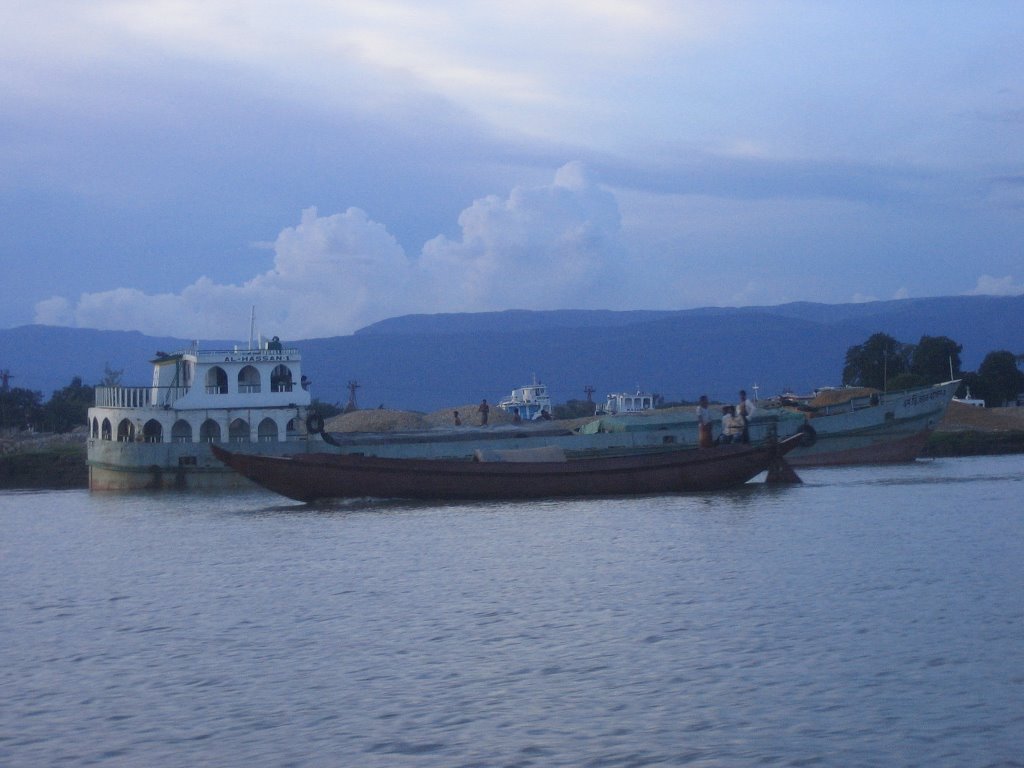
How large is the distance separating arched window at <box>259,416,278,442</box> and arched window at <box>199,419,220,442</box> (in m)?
1.41

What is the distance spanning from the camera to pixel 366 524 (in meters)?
27.1

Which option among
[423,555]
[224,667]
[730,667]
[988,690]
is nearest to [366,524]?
[423,555]

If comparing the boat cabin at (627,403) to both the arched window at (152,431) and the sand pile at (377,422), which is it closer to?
the sand pile at (377,422)

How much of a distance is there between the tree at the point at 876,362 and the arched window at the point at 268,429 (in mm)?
47121

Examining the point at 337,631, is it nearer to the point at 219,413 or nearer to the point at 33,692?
the point at 33,692

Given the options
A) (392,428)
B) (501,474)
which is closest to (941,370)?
(392,428)

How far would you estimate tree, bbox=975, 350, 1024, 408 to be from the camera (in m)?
75.2

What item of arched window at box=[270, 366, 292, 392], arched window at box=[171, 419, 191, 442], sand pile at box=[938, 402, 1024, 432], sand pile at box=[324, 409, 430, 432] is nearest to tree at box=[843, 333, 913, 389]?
sand pile at box=[938, 402, 1024, 432]

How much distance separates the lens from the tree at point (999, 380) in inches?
2963

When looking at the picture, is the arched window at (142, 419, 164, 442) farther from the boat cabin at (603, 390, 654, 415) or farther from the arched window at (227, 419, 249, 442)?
the boat cabin at (603, 390, 654, 415)

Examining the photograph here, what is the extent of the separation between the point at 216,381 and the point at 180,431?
6.35 ft

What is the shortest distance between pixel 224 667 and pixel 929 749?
715 cm

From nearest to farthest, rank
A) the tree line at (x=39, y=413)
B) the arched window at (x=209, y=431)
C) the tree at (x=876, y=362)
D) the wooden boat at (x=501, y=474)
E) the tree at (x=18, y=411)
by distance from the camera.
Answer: the wooden boat at (x=501, y=474)
the arched window at (x=209, y=431)
the tree line at (x=39, y=413)
the tree at (x=18, y=411)
the tree at (x=876, y=362)

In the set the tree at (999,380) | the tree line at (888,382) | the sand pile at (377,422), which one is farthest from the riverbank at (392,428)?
the tree at (999,380)
